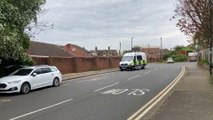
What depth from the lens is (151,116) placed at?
470 inches

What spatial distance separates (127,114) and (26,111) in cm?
357

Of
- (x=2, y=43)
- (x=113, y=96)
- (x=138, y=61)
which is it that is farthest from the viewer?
(x=138, y=61)

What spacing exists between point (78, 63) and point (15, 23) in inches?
945

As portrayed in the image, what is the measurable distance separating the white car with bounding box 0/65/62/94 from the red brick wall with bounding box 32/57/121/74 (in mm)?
10986

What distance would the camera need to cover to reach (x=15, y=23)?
22.5 m

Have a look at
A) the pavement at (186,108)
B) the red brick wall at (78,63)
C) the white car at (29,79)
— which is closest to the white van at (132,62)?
the red brick wall at (78,63)

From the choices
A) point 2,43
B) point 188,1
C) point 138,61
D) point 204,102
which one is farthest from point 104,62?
point 204,102

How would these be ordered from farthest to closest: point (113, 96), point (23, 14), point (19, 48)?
point (23, 14)
point (19, 48)
point (113, 96)

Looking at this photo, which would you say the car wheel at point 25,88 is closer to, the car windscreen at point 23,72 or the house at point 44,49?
the car windscreen at point 23,72

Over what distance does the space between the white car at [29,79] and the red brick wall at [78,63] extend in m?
11.0

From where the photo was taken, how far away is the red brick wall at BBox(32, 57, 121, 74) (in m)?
37.9

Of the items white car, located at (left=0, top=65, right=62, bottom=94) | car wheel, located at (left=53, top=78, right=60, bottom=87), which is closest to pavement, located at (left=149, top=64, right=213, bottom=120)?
white car, located at (left=0, top=65, right=62, bottom=94)

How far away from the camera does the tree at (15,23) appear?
20380 millimetres

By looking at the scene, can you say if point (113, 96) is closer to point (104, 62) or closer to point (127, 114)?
point (127, 114)
